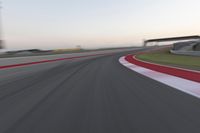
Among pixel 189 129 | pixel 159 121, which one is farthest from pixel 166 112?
pixel 189 129

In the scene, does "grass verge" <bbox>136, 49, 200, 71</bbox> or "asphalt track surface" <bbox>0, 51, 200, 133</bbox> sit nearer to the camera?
"asphalt track surface" <bbox>0, 51, 200, 133</bbox>

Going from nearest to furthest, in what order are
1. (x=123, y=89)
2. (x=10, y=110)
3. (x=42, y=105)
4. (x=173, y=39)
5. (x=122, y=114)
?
(x=122, y=114)
(x=10, y=110)
(x=42, y=105)
(x=123, y=89)
(x=173, y=39)

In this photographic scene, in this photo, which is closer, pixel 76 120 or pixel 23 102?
pixel 76 120

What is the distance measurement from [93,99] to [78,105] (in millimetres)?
738

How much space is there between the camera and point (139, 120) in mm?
5281

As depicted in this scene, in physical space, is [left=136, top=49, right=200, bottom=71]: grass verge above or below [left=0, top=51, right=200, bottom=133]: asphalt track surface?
below

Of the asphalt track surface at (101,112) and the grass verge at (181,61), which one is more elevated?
the asphalt track surface at (101,112)

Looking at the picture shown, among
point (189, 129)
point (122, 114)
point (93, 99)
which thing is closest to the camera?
point (189, 129)

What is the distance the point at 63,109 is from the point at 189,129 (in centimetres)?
268

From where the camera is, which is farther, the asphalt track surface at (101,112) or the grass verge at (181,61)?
the grass verge at (181,61)

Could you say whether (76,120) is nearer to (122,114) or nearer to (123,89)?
(122,114)

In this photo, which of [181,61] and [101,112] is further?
[181,61]

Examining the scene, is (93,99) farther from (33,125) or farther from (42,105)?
(33,125)

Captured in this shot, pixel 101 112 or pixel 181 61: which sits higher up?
pixel 101 112
